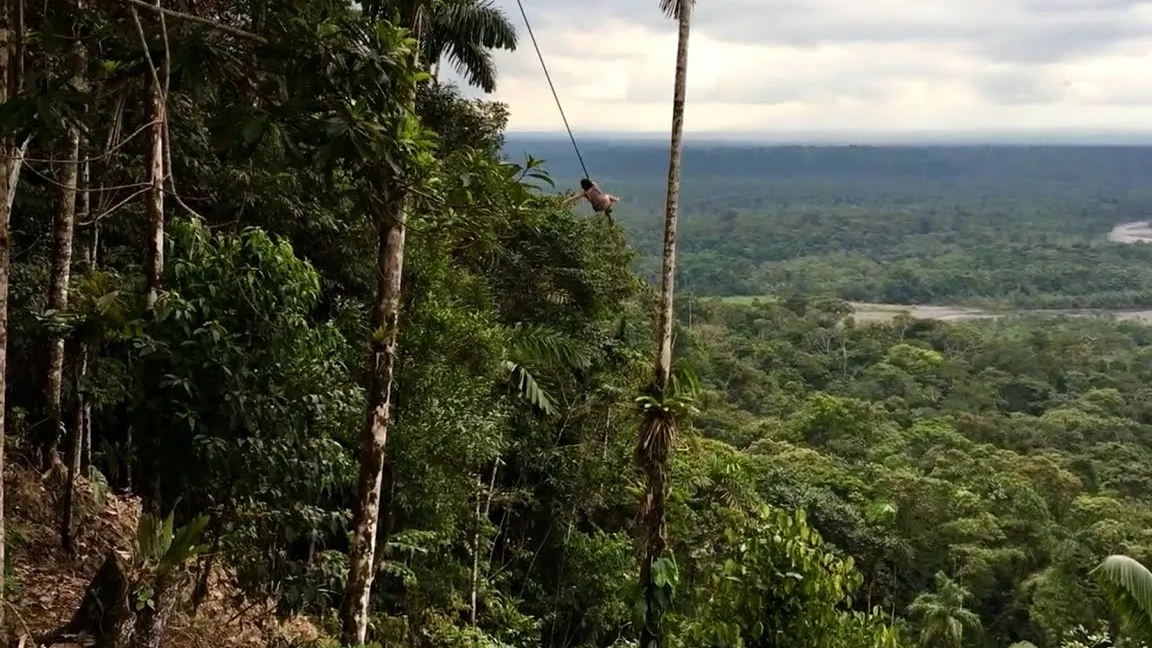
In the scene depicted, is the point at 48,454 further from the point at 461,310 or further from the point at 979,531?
the point at 979,531

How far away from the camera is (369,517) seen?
4480 mm

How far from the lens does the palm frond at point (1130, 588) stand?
6.73 meters

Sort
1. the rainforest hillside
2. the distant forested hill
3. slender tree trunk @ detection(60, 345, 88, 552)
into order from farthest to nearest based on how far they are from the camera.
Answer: the distant forested hill
slender tree trunk @ detection(60, 345, 88, 552)
the rainforest hillside

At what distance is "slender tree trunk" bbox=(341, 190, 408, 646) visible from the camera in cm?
434

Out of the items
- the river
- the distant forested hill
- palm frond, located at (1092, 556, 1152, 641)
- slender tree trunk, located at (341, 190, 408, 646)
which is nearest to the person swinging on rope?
slender tree trunk, located at (341, 190, 408, 646)

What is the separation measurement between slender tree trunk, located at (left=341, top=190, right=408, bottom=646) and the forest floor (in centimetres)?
53

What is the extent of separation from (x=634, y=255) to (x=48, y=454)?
7082 millimetres

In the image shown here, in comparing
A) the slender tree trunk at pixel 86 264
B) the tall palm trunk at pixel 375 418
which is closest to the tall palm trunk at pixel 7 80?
the tall palm trunk at pixel 375 418

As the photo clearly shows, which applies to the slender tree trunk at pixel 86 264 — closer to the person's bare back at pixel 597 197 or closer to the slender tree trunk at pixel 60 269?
the slender tree trunk at pixel 60 269

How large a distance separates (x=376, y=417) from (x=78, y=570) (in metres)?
2.03

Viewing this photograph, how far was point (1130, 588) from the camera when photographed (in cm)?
676

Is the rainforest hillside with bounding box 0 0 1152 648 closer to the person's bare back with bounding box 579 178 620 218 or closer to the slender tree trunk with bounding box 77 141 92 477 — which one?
the slender tree trunk with bounding box 77 141 92 477

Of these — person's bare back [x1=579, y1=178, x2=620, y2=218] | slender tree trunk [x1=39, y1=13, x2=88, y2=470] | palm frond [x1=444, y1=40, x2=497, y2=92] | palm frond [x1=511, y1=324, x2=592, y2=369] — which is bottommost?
palm frond [x1=511, y1=324, x2=592, y2=369]

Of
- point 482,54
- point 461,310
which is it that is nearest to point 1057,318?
point 482,54
